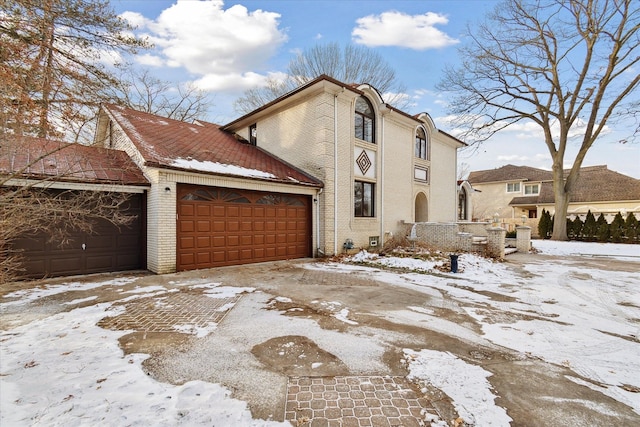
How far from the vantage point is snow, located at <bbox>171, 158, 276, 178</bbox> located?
8.52 m

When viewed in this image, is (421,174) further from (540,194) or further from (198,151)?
(540,194)

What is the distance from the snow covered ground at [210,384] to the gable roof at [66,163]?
2477 millimetres

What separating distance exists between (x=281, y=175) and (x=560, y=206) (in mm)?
18626

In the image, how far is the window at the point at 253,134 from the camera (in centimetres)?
1448

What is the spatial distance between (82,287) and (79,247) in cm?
182

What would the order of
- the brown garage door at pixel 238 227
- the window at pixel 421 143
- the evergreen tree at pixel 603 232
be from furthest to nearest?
the evergreen tree at pixel 603 232, the window at pixel 421 143, the brown garage door at pixel 238 227

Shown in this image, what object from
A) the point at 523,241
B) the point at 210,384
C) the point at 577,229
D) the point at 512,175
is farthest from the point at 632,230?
the point at 210,384

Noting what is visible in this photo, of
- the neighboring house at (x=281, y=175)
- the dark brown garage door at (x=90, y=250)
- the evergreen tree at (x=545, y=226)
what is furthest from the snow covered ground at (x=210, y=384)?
the evergreen tree at (x=545, y=226)

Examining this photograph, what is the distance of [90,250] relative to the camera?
794cm

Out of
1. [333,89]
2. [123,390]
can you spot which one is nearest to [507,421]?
[123,390]

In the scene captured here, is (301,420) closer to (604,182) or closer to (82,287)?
(82,287)

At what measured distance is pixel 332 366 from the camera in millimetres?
3146

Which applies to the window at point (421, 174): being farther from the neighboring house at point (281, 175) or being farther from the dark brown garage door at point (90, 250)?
the dark brown garage door at point (90, 250)

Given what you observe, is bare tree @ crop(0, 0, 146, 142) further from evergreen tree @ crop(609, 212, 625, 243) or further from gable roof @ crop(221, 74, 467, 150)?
evergreen tree @ crop(609, 212, 625, 243)
